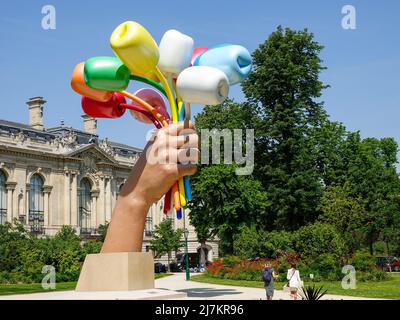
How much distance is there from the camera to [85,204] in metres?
64.0

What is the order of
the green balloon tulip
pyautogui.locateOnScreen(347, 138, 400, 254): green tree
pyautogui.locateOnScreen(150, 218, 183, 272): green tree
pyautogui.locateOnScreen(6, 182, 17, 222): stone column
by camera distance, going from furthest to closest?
1. pyautogui.locateOnScreen(150, 218, 183, 272): green tree
2. pyautogui.locateOnScreen(6, 182, 17, 222): stone column
3. pyautogui.locateOnScreen(347, 138, 400, 254): green tree
4. the green balloon tulip

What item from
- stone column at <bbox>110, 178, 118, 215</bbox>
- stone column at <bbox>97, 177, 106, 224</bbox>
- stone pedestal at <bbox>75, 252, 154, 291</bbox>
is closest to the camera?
stone pedestal at <bbox>75, 252, 154, 291</bbox>

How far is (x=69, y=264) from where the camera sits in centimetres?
4103

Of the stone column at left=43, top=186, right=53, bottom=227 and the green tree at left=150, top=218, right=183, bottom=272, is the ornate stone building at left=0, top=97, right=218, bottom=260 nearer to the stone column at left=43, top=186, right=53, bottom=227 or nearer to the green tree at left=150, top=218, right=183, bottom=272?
the stone column at left=43, top=186, right=53, bottom=227

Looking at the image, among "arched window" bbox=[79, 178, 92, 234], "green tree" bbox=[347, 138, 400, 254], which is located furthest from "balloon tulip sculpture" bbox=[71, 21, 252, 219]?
"arched window" bbox=[79, 178, 92, 234]

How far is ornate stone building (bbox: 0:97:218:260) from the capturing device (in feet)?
179

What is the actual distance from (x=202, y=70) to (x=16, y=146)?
40.7 meters

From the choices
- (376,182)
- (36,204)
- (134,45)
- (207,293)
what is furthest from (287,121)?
(134,45)

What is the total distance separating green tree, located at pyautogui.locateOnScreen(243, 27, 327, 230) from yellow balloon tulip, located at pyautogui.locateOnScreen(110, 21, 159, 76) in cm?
2660

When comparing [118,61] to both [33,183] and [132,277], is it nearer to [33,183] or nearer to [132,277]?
[132,277]

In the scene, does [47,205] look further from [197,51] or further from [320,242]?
[197,51]

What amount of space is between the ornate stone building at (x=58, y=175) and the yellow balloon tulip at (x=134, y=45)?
38.0m

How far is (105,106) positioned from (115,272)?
17.4ft

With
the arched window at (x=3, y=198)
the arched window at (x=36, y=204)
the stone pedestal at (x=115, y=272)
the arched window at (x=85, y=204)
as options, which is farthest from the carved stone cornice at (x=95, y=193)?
the stone pedestal at (x=115, y=272)
